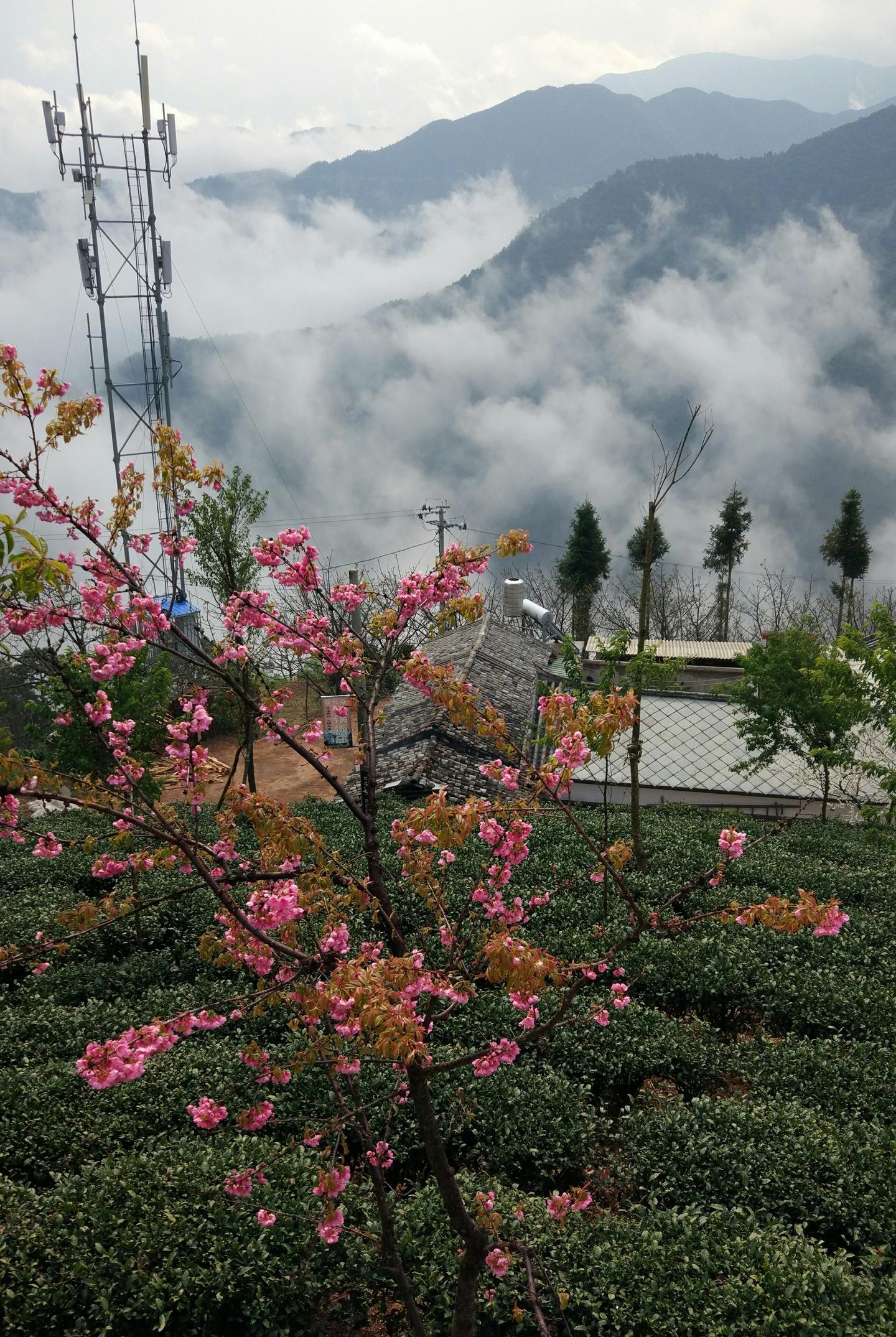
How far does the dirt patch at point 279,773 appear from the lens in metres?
25.9

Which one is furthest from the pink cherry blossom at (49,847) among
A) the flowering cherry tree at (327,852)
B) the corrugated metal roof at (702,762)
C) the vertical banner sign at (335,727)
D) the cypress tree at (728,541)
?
the cypress tree at (728,541)

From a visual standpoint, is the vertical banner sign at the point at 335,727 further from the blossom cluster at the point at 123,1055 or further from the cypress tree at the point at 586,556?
the cypress tree at the point at 586,556

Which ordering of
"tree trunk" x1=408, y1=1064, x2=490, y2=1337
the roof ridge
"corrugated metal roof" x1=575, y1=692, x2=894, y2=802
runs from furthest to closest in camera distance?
"corrugated metal roof" x1=575, y1=692, x2=894, y2=802 → the roof ridge → "tree trunk" x1=408, y1=1064, x2=490, y2=1337

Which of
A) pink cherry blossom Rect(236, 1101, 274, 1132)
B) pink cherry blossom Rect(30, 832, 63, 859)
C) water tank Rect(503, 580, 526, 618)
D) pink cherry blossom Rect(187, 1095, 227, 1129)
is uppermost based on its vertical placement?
pink cherry blossom Rect(30, 832, 63, 859)

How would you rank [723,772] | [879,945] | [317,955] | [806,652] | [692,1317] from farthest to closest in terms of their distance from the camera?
[723,772] < [806,652] < [879,945] < [692,1317] < [317,955]

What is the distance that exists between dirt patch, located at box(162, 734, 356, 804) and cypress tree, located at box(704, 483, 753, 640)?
26290 millimetres

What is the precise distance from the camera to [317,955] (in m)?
4.80

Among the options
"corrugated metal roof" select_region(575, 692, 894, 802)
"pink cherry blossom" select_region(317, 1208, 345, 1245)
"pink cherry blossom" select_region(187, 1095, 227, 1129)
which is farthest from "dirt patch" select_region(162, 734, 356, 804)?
"pink cherry blossom" select_region(317, 1208, 345, 1245)

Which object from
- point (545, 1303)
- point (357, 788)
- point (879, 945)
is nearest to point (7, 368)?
point (545, 1303)

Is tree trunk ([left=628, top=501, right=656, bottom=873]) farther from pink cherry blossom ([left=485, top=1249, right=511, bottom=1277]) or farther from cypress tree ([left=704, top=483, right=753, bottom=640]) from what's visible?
cypress tree ([left=704, top=483, right=753, bottom=640])

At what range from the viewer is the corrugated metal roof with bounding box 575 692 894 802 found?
21.4 metres

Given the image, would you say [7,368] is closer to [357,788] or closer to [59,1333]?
[59,1333]

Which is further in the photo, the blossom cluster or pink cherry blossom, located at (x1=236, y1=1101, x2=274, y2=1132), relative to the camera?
pink cherry blossom, located at (x1=236, y1=1101, x2=274, y2=1132)

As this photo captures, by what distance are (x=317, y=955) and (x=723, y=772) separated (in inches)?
736
